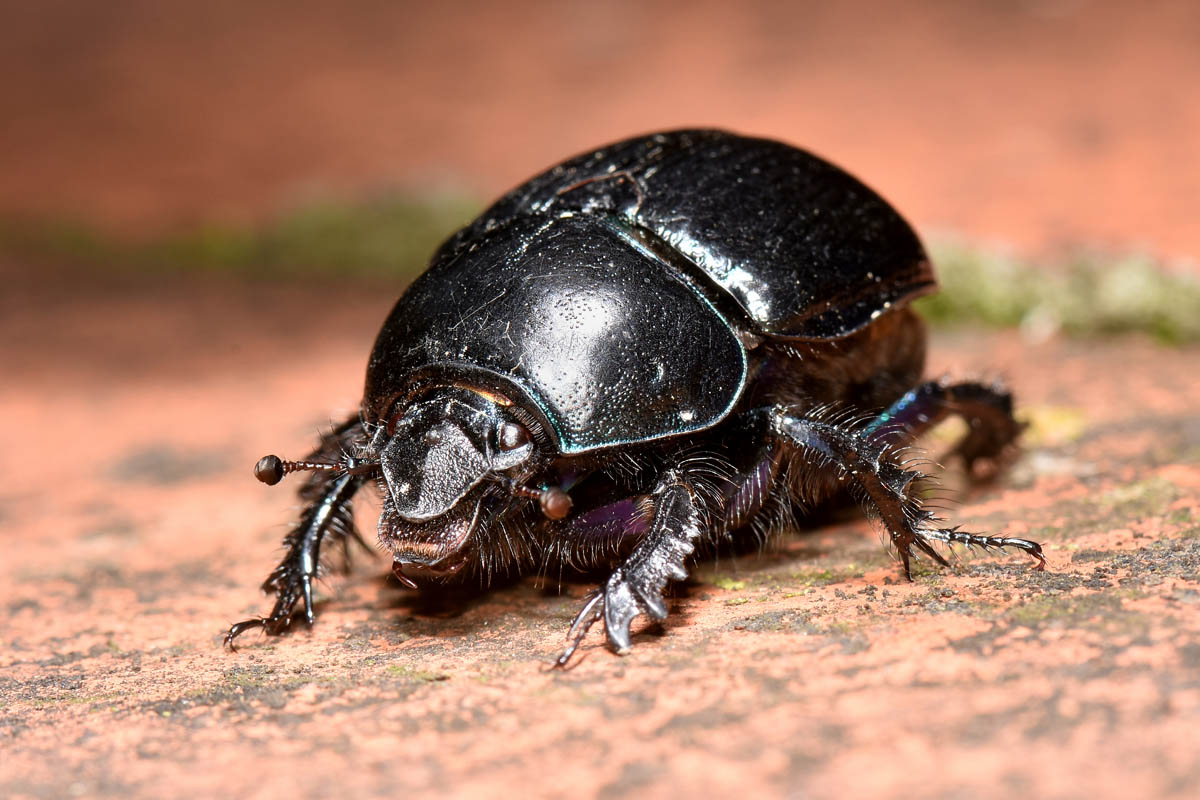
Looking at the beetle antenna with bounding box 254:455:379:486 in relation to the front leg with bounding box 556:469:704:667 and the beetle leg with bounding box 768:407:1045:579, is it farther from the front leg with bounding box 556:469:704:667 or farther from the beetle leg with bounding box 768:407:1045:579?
the beetle leg with bounding box 768:407:1045:579

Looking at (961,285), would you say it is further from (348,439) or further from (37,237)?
(37,237)

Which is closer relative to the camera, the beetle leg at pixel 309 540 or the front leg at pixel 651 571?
the front leg at pixel 651 571

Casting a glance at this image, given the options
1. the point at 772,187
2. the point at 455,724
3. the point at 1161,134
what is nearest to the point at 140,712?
the point at 455,724

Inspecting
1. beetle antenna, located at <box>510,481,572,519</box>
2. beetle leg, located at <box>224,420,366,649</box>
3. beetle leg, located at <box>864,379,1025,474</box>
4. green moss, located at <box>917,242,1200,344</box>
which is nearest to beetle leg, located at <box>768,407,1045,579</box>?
beetle leg, located at <box>864,379,1025,474</box>

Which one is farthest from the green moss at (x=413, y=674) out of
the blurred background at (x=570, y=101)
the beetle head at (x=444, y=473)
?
the blurred background at (x=570, y=101)

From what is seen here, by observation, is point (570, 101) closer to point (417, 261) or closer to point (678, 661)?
point (417, 261)

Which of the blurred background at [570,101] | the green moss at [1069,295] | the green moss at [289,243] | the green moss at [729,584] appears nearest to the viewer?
the green moss at [729,584]

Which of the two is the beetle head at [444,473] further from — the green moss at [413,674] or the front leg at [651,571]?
the front leg at [651,571]
